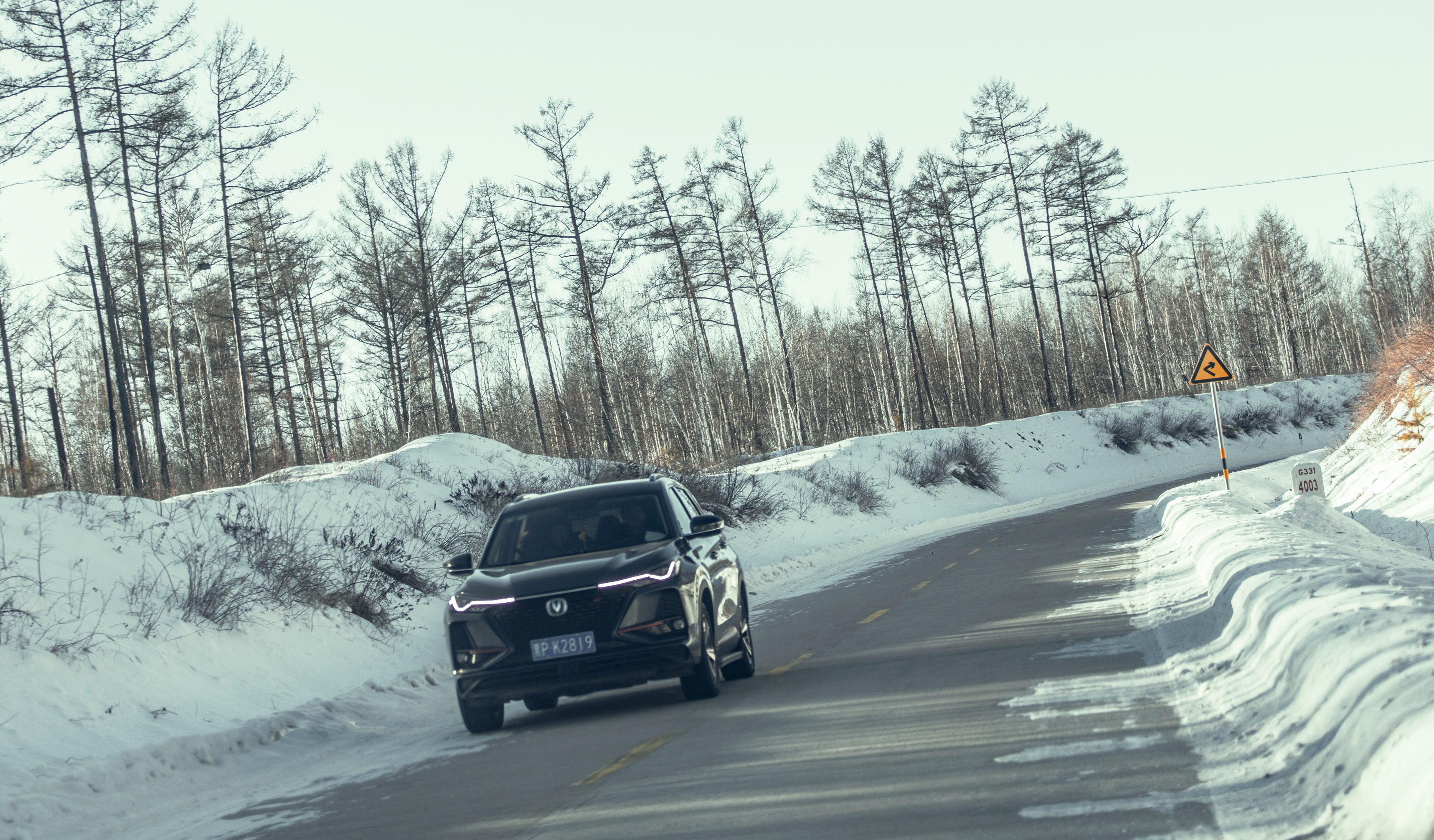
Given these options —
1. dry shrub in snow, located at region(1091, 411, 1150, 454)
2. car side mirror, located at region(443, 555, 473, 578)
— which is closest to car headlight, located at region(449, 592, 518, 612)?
car side mirror, located at region(443, 555, 473, 578)

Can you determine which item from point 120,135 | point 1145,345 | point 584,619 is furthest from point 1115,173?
point 584,619

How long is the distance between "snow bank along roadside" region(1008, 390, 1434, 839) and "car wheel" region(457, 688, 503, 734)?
4.14 meters

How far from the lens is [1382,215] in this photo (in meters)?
88.2

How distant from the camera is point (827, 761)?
21.7ft

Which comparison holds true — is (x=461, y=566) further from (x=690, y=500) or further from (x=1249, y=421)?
(x=1249, y=421)

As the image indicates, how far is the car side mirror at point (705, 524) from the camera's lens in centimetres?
1009

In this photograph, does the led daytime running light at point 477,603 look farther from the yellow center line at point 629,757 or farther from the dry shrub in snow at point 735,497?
the dry shrub in snow at point 735,497

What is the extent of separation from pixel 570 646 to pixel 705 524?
181 centimetres

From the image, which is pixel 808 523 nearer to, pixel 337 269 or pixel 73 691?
pixel 73 691

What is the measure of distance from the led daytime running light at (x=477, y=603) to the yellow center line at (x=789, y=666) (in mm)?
2728

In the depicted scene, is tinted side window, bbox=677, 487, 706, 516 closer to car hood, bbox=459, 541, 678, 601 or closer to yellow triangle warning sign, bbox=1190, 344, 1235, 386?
car hood, bbox=459, 541, 678, 601

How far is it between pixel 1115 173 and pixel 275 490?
179ft

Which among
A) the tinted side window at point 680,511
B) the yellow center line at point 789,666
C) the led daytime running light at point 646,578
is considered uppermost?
the tinted side window at point 680,511

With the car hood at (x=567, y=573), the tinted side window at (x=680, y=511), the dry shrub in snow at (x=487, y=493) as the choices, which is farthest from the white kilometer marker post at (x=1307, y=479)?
the car hood at (x=567, y=573)
